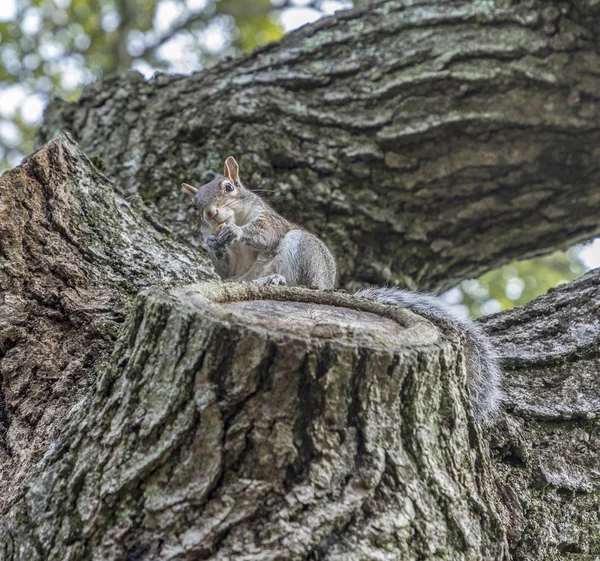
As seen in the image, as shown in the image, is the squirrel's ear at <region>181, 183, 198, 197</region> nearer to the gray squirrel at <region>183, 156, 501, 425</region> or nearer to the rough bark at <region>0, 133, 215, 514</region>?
the gray squirrel at <region>183, 156, 501, 425</region>

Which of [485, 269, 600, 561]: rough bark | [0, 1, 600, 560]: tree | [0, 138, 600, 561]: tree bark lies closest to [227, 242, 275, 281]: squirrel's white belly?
[0, 1, 600, 560]: tree

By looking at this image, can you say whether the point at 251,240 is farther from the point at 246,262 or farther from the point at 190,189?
the point at 190,189

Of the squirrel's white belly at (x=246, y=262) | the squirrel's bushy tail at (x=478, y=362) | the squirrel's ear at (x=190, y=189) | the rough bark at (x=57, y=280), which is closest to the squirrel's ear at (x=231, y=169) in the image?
the squirrel's ear at (x=190, y=189)

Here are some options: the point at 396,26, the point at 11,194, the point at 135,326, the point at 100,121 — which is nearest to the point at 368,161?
the point at 396,26

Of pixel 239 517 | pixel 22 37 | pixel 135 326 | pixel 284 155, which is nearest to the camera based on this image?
pixel 239 517

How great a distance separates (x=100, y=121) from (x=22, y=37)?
3.21m

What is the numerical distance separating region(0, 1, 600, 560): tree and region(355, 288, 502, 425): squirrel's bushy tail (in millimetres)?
61

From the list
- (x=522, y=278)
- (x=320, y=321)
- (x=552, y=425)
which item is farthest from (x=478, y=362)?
(x=522, y=278)

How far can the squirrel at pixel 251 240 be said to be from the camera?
2.63 meters

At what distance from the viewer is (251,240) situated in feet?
9.00

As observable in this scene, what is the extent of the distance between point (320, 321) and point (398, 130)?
178cm

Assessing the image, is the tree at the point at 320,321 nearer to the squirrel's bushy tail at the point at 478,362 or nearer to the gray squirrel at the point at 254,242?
the squirrel's bushy tail at the point at 478,362

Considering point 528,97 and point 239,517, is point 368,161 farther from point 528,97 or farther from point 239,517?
point 239,517

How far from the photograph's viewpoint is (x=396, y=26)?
131 inches
